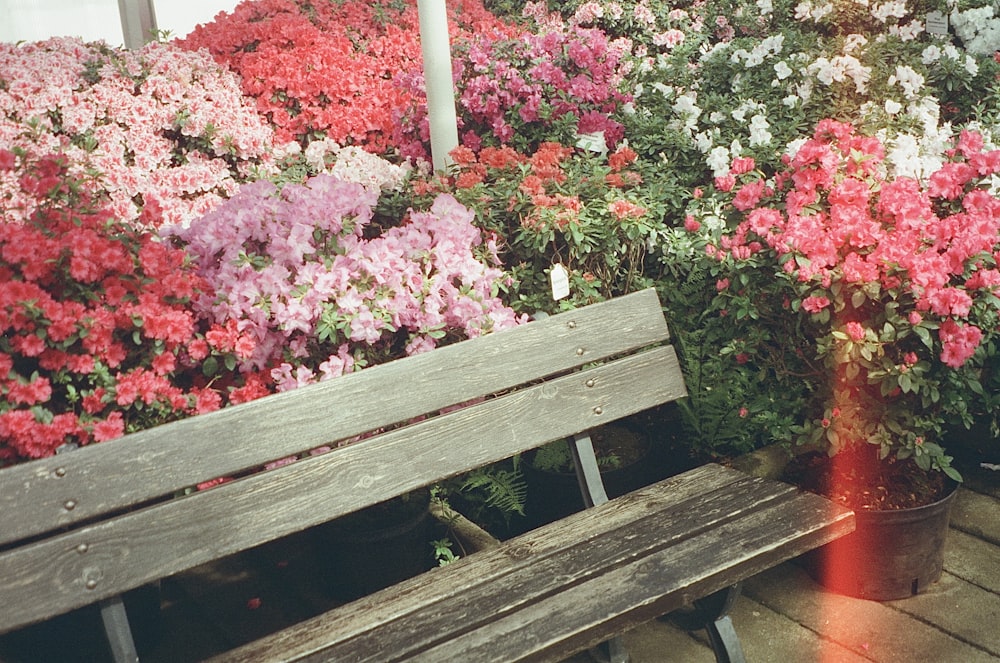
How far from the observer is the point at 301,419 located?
1.97 meters

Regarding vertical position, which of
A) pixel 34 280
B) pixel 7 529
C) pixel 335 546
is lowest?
pixel 335 546

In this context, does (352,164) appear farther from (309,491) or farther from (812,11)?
(309,491)

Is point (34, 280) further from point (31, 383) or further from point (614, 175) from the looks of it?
point (614, 175)

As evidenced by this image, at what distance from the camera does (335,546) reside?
2727 millimetres

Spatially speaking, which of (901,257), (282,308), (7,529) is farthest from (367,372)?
(901,257)

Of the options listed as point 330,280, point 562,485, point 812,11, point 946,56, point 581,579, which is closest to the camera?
point 581,579

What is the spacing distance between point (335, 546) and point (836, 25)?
3830 millimetres

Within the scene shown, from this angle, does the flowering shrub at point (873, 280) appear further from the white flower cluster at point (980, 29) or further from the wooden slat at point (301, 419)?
the white flower cluster at point (980, 29)

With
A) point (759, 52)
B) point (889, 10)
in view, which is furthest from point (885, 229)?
point (889, 10)

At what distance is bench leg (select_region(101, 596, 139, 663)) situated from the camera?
1816 mm

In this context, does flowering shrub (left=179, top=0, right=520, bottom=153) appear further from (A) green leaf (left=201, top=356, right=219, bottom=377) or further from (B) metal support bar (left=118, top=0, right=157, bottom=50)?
(A) green leaf (left=201, top=356, right=219, bottom=377)

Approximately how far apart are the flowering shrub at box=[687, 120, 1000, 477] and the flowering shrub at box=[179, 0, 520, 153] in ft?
8.40

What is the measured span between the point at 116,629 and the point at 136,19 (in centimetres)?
673

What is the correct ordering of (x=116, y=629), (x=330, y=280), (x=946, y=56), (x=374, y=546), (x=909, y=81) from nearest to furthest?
1. (x=116, y=629)
2. (x=330, y=280)
3. (x=374, y=546)
4. (x=909, y=81)
5. (x=946, y=56)
